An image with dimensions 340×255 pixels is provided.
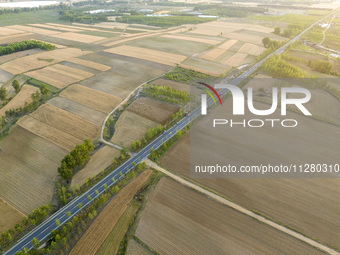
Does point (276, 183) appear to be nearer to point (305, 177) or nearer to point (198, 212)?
point (305, 177)

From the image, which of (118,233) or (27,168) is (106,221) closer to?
(118,233)

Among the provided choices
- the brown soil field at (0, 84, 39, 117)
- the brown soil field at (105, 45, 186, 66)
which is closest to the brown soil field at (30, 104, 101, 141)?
the brown soil field at (0, 84, 39, 117)

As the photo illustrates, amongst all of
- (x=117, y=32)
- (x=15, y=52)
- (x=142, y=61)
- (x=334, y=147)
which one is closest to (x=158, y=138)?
(x=334, y=147)

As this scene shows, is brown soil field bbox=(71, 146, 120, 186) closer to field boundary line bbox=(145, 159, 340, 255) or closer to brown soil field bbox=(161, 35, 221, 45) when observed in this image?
field boundary line bbox=(145, 159, 340, 255)

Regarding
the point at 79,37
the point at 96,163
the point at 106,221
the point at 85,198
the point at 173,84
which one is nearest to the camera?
the point at 106,221

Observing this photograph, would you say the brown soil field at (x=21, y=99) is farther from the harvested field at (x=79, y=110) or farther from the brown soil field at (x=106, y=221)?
the brown soil field at (x=106, y=221)

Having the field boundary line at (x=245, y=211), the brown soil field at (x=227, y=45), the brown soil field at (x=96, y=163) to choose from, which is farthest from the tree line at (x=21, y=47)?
the field boundary line at (x=245, y=211)

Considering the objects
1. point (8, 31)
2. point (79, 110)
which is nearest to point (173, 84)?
point (79, 110)
